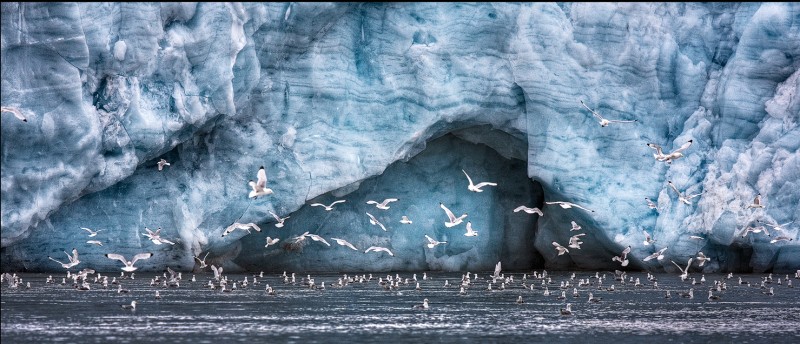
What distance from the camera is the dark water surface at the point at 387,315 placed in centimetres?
2706

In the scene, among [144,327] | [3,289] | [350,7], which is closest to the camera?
[144,327]

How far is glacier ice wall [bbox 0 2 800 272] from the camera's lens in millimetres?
43031

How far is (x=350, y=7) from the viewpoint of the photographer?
4588cm

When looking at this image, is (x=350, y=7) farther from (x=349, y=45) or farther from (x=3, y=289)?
(x=3, y=289)

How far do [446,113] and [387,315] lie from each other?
1609cm

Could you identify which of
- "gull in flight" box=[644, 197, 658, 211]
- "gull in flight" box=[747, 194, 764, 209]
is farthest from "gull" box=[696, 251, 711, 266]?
"gull in flight" box=[747, 194, 764, 209]

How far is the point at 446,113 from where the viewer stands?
47156 millimetres

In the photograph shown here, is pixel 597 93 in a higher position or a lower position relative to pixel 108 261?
higher

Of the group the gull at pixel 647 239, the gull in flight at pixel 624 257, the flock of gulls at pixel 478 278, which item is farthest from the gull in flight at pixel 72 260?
the gull at pixel 647 239

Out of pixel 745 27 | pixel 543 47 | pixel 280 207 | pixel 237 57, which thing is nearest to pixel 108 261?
pixel 280 207

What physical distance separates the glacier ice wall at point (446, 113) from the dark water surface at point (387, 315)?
4051 mm

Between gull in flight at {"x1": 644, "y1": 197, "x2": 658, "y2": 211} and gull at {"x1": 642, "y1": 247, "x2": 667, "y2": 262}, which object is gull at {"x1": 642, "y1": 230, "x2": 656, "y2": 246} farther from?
gull in flight at {"x1": 644, "y1": 197, "x2": 658, "y2": 211}

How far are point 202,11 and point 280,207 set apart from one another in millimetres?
8807

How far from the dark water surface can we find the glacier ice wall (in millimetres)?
4051
